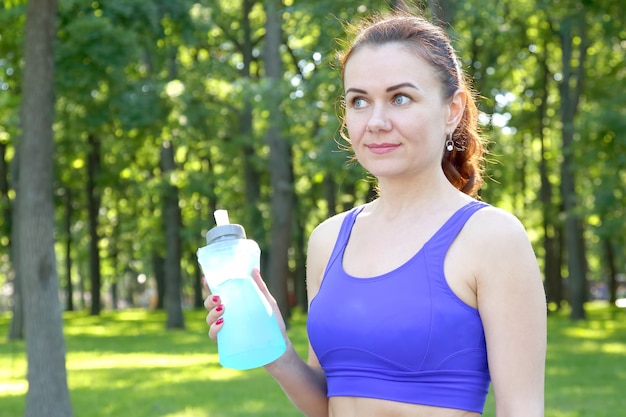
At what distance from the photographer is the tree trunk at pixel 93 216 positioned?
34.4 meters

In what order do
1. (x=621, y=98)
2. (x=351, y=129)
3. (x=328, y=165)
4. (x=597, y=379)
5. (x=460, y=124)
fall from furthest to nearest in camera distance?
(x=621, y=98), (x=328, y=165), (x=597, y=379), (x=460, y=124), (x=351, y=129)

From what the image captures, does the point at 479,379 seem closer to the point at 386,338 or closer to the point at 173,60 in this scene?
the point at 386,338

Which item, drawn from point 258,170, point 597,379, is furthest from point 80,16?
point 258,170

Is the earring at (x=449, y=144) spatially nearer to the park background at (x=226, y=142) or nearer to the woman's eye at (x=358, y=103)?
the woman's eye at (x=358, y=103)

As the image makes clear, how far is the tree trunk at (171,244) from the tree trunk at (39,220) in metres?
17.7

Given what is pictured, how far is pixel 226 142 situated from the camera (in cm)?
2973

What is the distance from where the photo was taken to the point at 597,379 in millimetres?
14617

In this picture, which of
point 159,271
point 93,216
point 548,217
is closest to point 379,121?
point 548,217

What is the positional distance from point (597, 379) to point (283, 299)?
413 inches

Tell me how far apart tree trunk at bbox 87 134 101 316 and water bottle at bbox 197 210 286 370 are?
1189 inches

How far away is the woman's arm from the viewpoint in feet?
7.37

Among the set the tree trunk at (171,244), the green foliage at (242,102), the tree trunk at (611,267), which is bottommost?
the tree trunk at (611,267)

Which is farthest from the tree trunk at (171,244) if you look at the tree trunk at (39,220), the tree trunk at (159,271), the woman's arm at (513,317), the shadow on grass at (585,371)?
the woman's arm at (513,317)

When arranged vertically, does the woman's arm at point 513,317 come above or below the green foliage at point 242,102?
below
